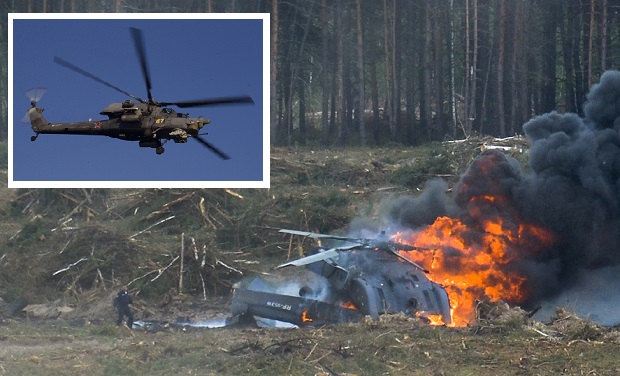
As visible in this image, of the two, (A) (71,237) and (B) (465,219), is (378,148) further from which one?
(A) (71,237)

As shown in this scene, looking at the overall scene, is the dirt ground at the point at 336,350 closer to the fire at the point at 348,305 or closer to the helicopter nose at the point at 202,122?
the fire at the point at 348,305

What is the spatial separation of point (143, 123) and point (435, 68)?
17938 mm

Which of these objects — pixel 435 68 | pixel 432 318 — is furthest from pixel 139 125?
pixel 435 68

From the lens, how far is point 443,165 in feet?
107

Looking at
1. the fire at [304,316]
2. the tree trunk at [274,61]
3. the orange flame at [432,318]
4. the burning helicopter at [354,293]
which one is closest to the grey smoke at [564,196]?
the burning helicopter at [354,293]

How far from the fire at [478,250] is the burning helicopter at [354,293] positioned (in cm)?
143

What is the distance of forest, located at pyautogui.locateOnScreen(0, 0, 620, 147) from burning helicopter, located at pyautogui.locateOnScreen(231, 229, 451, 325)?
26.9ft

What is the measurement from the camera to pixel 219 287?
27.8 meters

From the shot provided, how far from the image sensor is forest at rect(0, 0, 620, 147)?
32812mm

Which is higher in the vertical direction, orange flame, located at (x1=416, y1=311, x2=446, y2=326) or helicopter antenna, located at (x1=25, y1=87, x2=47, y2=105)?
helicopter antenna, located at (x1=25, y1=87, x2=47, y2=105)

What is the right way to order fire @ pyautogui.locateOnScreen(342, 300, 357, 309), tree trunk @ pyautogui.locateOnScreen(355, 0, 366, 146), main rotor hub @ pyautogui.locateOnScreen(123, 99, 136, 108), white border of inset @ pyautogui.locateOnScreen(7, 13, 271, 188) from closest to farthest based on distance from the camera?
main rotor hub @ pyautogui.locateOnScreen(123, 99, 136, 108) < white border of inset @ pyautogui.locateOnScreen(7, 13, 271, 188) < fire @ pyautogui.locateOnScreen(342, 300, 357, 309) < tree trunk @ pyautogui.locateOnScreen(355, 0, 366, 146)

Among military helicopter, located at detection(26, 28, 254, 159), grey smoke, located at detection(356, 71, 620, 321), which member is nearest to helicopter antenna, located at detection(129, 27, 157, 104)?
military helicopter, located at detection(26, 28, 254, 159)

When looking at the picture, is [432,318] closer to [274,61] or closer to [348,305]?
[348,305]

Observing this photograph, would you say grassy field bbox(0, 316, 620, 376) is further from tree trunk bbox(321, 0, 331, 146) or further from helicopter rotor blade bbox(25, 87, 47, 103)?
tree trunk bbox(321, 0, 331, 146)
